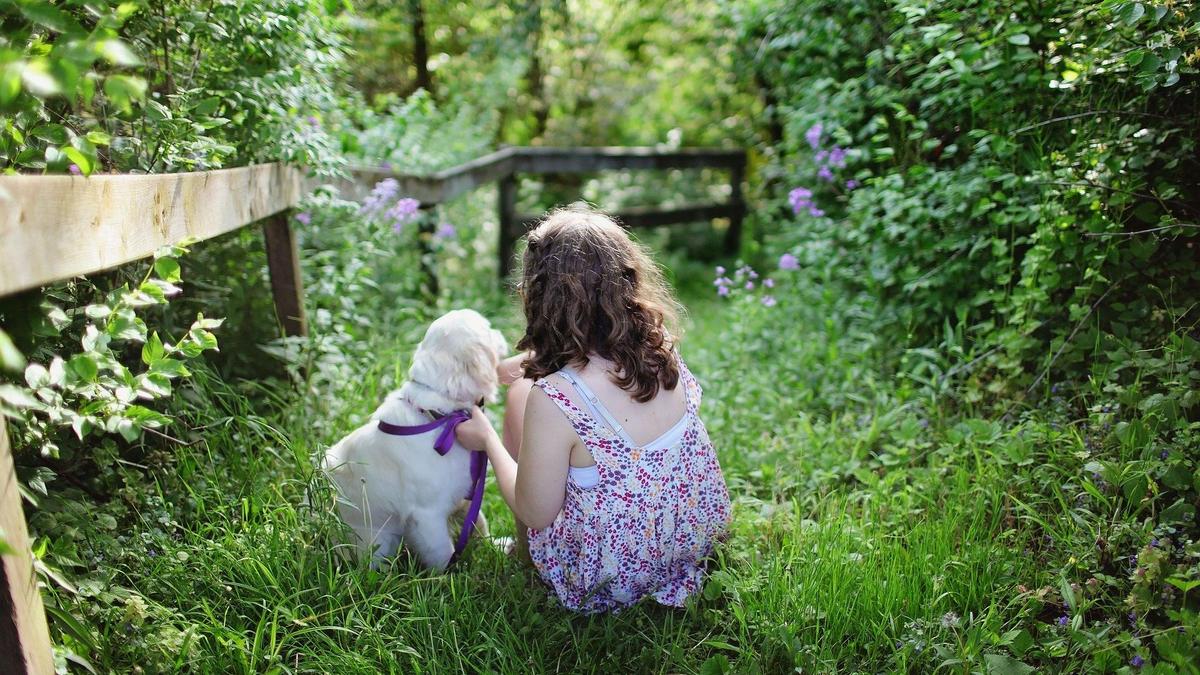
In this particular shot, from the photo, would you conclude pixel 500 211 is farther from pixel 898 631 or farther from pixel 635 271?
pixel 898 631

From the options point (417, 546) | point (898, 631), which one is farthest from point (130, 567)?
point (898, 631)

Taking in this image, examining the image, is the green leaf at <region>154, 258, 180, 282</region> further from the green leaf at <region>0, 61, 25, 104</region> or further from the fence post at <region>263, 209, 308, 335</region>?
the fence post at <region>263, 209, 308, 335</region>

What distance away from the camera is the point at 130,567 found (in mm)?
2137

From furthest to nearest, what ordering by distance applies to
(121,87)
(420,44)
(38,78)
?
(420,44) < (121,87) < (38,78)

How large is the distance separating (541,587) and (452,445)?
502 millimetres

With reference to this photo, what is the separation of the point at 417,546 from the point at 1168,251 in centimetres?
265

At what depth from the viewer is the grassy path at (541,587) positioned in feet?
6.77

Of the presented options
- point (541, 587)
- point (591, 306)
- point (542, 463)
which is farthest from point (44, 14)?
point (541, 587)

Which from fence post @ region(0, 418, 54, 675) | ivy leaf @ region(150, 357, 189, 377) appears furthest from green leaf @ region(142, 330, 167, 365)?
fence post @ region(0, 418, 54, 675)

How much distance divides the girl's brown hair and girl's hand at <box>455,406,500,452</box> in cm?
26

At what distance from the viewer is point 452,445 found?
2.48 metres

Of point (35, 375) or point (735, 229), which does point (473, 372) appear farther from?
point (735, 229)

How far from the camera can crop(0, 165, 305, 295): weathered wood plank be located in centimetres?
130

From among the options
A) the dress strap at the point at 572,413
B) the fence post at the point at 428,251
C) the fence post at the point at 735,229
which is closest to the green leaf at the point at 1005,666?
the dress strap at the point at 572,413
